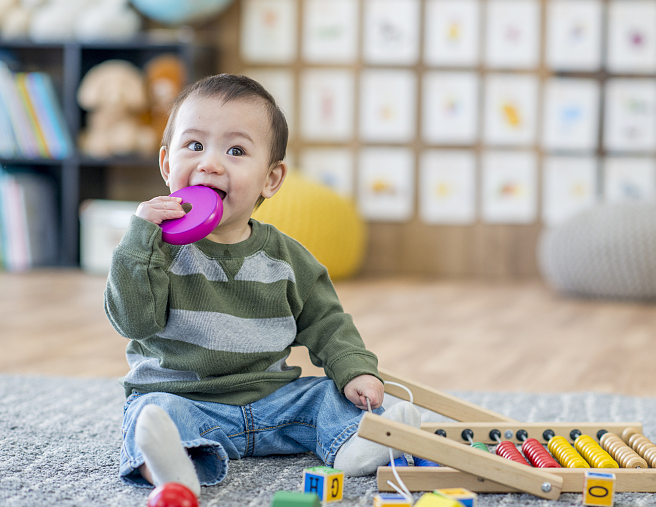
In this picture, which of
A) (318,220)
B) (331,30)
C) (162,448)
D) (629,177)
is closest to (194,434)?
(162,448)

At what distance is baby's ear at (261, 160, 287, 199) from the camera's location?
32.5 inches

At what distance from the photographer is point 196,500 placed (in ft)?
1.99

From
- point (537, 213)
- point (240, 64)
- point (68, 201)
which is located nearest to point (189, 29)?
point (240, 64)

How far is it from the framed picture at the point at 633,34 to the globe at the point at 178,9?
146cm

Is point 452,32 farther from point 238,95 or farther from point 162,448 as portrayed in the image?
point 162,448

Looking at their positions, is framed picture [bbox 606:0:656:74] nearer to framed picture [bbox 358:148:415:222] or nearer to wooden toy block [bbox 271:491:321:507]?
framed picture [bbox 358:148:415:222]

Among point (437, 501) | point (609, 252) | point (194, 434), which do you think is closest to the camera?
point (437, 501)

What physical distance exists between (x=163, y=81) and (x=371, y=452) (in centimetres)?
221

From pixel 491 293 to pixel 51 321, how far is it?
136 cm

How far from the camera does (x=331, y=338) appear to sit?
0.83m

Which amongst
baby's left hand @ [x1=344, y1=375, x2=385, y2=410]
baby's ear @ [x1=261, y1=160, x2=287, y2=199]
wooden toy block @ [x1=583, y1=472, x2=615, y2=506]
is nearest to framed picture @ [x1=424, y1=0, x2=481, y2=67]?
baby's ear @ [x1=261, y1=160, x2=287, y2=199]

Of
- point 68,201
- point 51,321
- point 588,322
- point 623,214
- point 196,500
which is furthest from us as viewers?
point 68,201

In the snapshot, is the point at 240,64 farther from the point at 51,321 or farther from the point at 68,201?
the point at 51,321

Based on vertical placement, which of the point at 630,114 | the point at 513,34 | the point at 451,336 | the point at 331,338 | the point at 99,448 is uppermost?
the point at 513,34
